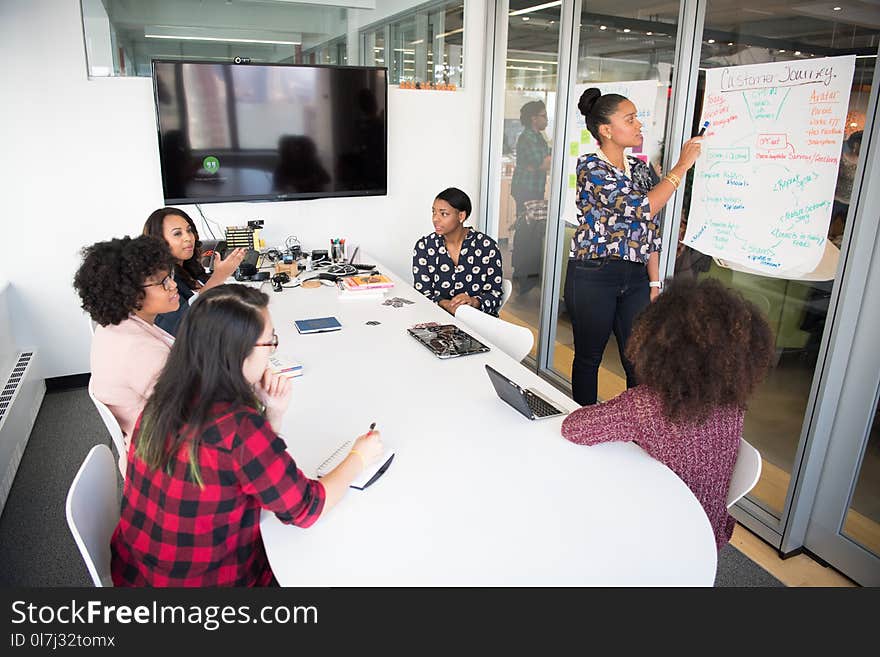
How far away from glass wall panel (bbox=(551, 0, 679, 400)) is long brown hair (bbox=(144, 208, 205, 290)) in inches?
79.8

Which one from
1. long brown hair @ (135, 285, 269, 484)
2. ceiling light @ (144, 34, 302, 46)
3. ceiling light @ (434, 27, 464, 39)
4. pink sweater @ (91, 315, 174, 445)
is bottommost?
pink sweater @ (91, 315, 174, 445)

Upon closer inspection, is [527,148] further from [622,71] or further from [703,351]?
[703,351]

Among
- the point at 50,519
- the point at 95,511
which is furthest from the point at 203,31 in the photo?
the point at 95,511

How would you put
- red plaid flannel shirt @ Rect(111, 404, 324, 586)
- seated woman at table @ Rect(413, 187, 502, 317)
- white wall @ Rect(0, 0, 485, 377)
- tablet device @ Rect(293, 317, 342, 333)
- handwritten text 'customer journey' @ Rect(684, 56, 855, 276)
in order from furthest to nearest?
white wall @ Rect(0, 0, 485, 377), seated woman at table @ Rect(413, 187, 502, 317), tablet device @ Rect(293, 317, 342, 333), handwritten text 'customer journey' @ Rect(684, 56, 855, 276), red plaid flannel shirt @ Rect(111, 404, 324, 586)

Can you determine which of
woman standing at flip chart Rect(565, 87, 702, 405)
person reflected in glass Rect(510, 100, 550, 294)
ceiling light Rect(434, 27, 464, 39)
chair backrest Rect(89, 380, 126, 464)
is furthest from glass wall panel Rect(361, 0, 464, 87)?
chair backrest Rect(89, 380, 126, 464)

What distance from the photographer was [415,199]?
177 inches

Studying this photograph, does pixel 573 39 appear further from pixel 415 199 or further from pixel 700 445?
pixel 700 445

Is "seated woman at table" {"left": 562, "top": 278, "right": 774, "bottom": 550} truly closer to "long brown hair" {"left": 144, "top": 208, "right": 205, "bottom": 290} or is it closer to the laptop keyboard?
the laptop keyboard

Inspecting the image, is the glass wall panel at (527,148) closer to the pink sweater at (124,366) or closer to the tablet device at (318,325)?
the tablet device at (318,325)

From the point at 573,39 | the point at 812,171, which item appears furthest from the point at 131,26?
the point at 812,171

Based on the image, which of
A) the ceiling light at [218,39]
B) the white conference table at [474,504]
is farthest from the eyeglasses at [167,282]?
the ceiling light at [218,39]

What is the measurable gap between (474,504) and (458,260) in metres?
2.05

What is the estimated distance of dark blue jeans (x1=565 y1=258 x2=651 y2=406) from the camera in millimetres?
2836

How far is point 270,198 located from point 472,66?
163 centimetres
